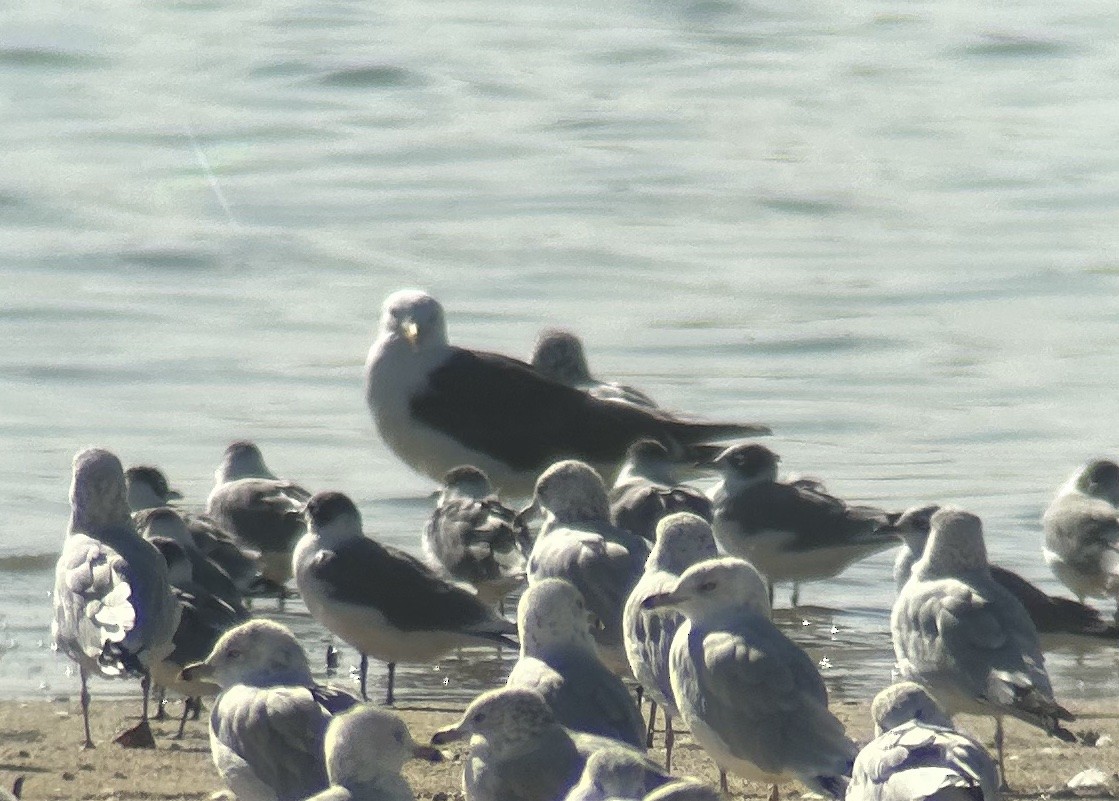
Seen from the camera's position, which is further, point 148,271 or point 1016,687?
point 148,271

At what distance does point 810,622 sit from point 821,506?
56 centimetres

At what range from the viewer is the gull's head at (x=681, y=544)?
29.3 ft

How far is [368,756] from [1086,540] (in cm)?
604

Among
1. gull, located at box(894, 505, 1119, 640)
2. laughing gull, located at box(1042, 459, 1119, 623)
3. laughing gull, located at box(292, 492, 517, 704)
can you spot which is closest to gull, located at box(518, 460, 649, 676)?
laughing gull, located at box(292, 492, 517, 704)

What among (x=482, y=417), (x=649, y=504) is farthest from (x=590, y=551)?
(x=482, y=417)

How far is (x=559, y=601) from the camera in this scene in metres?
7.99

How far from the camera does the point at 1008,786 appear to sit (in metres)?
8.55

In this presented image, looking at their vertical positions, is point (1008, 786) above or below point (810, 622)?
above

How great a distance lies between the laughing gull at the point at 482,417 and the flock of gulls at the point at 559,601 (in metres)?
0.01

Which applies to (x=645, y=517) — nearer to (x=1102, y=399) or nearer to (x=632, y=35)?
(x=1102, y=399)

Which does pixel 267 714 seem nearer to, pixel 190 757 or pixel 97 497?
pixel 190 757

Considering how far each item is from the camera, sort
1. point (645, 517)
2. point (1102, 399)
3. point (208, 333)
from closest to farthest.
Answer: point (645, 517) → point (1102, 399) → point (208, 333)

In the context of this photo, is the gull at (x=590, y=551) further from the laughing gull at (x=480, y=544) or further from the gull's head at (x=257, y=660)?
the gull's head at (x=257, y=660)

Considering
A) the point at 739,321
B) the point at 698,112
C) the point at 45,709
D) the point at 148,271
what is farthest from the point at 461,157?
the point at 45,709
